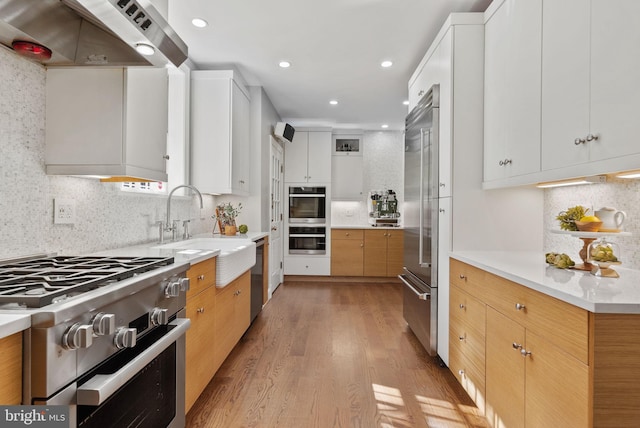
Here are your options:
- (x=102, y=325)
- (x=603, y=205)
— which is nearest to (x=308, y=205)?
(x=603, y=205)

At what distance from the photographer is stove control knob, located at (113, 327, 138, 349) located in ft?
3.64

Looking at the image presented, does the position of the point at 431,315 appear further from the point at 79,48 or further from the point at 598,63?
the point at 79,48

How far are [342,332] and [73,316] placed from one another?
8.73 feet

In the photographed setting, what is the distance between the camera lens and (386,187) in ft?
20.8

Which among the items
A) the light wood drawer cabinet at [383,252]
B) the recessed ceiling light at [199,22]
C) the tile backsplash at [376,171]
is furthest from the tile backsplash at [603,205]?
the tile backsplash at [376,171]

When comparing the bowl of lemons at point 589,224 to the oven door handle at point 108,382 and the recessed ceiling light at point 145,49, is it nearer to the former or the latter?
the oven door handle at point 108,382

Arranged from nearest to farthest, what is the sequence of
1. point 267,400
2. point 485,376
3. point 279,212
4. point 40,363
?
point 40,363 < point 485,376 < point 267,400 < point 279,212

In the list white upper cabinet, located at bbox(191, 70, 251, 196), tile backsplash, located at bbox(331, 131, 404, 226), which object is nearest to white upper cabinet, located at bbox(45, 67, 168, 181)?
white upper cabinet, located at bbox(191, 70, 251, 196)

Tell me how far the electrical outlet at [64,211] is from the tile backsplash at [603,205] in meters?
2.36

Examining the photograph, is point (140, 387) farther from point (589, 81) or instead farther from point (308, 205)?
point (308, 205)

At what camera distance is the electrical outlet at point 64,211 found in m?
1.70

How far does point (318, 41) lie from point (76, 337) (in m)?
2.86

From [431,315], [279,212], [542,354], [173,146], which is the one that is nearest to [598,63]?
[542,354]

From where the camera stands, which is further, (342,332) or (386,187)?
(386,187)
